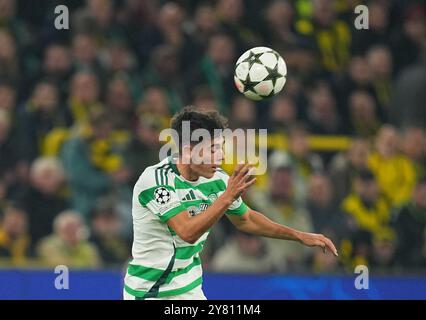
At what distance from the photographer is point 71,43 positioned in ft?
42.9

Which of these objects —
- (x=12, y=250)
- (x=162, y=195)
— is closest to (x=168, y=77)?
(x=12, y=250)

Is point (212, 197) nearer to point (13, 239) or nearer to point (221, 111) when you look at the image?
point (13, 239)

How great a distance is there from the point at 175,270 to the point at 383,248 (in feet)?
15.3

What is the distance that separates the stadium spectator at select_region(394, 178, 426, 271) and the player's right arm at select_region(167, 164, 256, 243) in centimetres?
516

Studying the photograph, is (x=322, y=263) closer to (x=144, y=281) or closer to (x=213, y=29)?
(x=213, y=29)

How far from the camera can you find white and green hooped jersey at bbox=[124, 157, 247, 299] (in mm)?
7594

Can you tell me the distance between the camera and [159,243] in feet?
25.0

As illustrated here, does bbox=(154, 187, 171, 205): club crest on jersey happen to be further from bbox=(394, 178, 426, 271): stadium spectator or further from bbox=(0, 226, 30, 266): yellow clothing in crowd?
bbox=(394, 178, 426, 271): stadium spectator

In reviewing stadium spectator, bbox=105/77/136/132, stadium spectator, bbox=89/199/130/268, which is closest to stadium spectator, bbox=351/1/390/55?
stadium spectator, bbox=105/77/136/132

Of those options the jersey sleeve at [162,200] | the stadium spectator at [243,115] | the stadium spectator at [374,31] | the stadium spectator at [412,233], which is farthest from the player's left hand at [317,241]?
the stadium spectator at [374,31]

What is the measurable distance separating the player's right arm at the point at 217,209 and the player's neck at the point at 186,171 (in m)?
0.44

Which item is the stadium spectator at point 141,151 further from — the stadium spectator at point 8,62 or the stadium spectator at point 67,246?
the stadium spectator at point 8,62

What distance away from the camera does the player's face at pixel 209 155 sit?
751 cm

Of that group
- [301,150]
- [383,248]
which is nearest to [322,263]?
[383,248]
